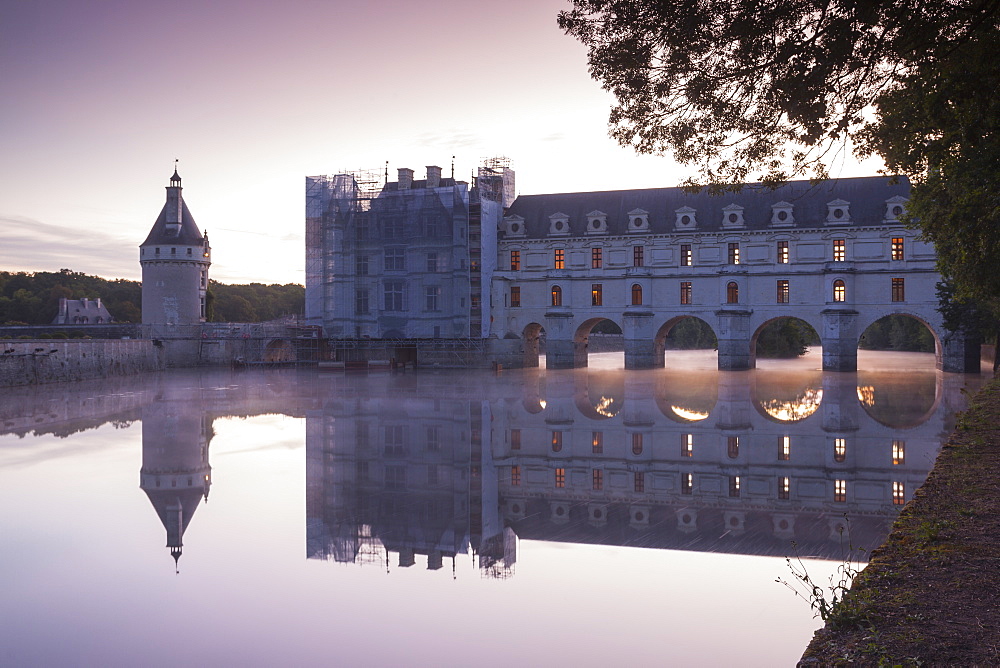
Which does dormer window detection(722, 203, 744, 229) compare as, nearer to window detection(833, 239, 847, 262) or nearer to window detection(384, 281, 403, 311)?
window detection(833, 239, 847, 262)

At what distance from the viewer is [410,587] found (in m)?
8.89

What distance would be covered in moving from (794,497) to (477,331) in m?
42.6

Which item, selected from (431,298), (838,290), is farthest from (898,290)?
(431,298)

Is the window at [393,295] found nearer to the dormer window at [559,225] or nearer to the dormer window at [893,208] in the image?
the dormer window at [559,225]

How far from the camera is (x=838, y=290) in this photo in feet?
163

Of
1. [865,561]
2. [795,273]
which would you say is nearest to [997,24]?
[865,561]

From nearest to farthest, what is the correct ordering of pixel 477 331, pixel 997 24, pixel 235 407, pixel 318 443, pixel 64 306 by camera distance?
1. pixel 997 24
2. pixel 318 443
3. pixel 235 407
4. pixel 477 331
5. pixel 64 306

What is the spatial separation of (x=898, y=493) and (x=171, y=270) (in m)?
56.6

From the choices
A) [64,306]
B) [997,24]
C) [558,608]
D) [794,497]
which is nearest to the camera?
[558,608]

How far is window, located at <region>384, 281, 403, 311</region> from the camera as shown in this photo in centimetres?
5572

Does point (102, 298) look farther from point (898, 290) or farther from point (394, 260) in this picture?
point (898, 290)

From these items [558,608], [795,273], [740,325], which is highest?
[795,273]

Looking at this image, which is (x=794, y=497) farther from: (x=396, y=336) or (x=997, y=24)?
(x=396, y=336)

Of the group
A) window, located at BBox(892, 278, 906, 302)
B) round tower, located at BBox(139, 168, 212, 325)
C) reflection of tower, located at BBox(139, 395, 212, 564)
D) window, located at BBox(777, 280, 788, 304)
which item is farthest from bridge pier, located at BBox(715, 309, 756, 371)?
round tower, located at BBox(139, 168, 212, 325)
